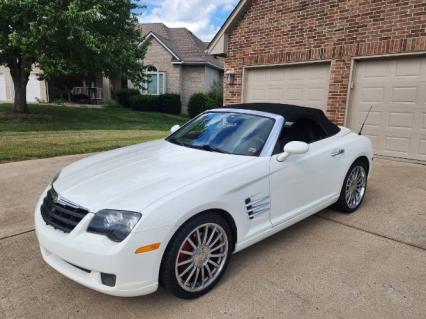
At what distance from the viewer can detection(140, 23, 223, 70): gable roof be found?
2319 centimetres

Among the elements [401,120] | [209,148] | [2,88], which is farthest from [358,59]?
[2,88]

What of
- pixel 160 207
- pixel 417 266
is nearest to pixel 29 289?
pixel 160 207

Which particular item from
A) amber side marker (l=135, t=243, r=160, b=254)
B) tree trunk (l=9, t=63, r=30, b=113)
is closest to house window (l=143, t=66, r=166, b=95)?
tree trunk (l=9, t=63, r=30, b=113)

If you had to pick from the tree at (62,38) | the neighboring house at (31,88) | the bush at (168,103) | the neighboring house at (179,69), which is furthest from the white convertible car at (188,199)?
the neighboring house at (31,88)

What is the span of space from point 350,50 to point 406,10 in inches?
49.6

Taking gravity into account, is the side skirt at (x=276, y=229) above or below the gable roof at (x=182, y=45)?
below

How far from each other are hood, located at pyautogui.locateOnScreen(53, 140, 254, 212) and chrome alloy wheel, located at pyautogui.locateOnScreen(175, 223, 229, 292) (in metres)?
→ 0.42

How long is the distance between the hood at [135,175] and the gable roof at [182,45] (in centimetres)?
1902

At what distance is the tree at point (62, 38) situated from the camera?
11.0 meters

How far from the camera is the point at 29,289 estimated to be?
2.72m

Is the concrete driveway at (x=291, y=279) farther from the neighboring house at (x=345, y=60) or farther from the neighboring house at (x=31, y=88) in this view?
the neighboring house at (x=31, y=88)

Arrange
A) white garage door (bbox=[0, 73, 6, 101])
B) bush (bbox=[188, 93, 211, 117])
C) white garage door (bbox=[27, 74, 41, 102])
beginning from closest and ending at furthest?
1. bush (bbox=[188, 93, 211, 117])
2. white garage door (bbox=[27, 74, 41, 102])
3. white garage door (bbox=[0, 73, 6, 101])

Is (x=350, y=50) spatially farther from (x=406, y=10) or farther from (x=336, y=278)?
(x=336, y=278)

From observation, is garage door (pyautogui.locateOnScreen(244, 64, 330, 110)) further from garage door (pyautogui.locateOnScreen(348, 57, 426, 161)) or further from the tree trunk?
the tree trunk
